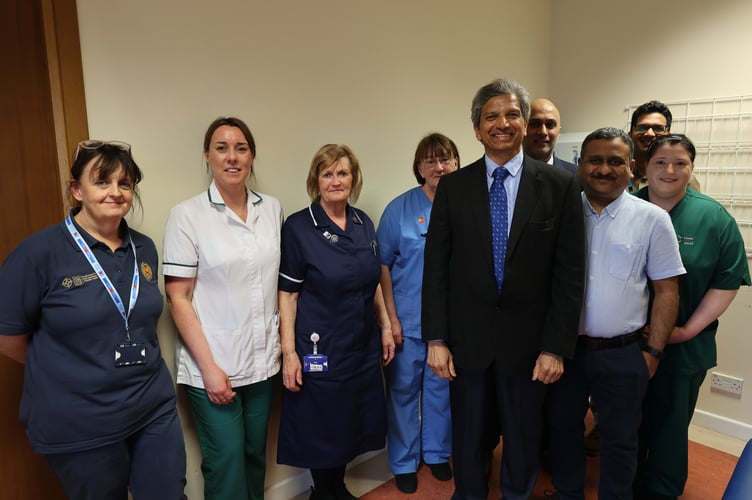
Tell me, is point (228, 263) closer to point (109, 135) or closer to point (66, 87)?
point (109, 135)

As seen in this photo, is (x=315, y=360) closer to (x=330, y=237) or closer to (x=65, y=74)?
(x=330, y=237)

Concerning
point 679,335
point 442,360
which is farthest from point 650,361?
point 442,360

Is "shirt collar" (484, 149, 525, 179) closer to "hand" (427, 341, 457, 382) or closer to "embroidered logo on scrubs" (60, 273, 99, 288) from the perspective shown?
"hand" (427, 341, 457, 382)

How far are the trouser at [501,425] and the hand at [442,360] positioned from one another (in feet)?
0.12

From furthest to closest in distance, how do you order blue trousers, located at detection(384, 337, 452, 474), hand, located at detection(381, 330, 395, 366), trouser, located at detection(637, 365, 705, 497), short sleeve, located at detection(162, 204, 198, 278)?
blue trousers, located at detection(384, 337, 452, 474), hand, located at detection(381, 330, 395, 366), trouser, located at detection(637, 365, 705, 497), short sleeve, located at detection(162, 204, 198, 278)

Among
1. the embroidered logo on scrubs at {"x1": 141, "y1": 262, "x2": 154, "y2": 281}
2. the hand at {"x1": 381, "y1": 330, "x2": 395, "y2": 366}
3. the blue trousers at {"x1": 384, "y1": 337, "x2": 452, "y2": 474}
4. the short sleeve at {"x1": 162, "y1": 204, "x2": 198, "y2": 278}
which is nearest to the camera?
the embroidered logo on scrubs at {"x1": 141, "y1": 262, "x2": 154, "y2": 281}

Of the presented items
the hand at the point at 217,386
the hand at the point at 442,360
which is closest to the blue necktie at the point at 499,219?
the hand at the point at 442,360

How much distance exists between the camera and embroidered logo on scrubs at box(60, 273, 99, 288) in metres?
1.28

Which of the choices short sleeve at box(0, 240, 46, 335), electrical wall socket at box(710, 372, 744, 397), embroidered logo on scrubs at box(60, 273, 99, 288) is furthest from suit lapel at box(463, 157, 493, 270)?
electrical wall socket at box(710, 372, 744, 397)

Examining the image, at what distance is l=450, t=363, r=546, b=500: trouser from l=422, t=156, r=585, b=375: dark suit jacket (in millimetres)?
79

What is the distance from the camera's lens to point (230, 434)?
Answer: 5.59ft

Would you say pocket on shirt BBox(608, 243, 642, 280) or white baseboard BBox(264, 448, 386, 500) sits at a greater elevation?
pocket on shirt BBox(608, 243, 642, 280)

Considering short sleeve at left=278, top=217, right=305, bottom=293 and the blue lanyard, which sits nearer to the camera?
the blue lanyard

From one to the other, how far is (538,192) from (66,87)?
1.58 metres
